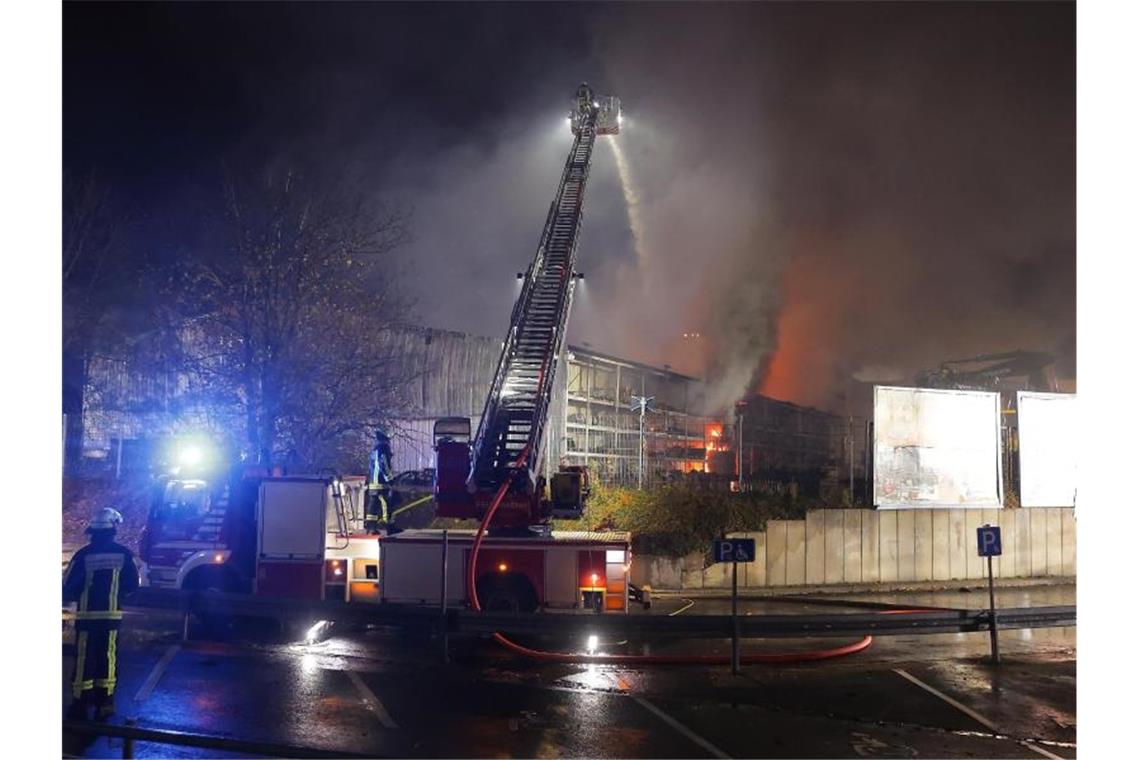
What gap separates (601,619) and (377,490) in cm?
471

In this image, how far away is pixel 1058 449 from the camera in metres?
20.8

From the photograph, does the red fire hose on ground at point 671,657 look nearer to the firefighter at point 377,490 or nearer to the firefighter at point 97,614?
the firefighter at point 377,490

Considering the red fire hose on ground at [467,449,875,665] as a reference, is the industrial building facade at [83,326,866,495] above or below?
above

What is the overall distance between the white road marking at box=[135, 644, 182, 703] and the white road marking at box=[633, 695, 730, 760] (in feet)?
16.5

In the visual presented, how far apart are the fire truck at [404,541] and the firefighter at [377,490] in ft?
0.80

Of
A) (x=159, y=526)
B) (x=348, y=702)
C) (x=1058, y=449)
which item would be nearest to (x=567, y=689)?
(x=348, y=702)

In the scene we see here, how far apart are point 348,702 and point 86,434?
18.5 m

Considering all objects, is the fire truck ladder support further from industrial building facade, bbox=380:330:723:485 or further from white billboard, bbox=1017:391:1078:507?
white billboard, bbox=1017:391:1078:507

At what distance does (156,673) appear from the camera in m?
9.66

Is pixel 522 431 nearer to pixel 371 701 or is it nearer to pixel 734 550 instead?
pixel 734 550

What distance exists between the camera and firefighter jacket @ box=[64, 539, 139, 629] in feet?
26.8

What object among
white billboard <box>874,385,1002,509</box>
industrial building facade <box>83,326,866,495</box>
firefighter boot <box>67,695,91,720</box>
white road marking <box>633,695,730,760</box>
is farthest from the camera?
industrial building facade <box>83,326,866,495</box>

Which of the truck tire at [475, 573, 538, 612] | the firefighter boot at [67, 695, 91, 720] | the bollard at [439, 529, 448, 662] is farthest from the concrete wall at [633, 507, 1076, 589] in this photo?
the firefighter boot at [67, 695, 91, 720]

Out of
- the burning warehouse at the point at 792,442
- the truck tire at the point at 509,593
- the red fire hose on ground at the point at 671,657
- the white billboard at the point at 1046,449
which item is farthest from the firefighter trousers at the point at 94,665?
the white billboard at the point at 1046,449
